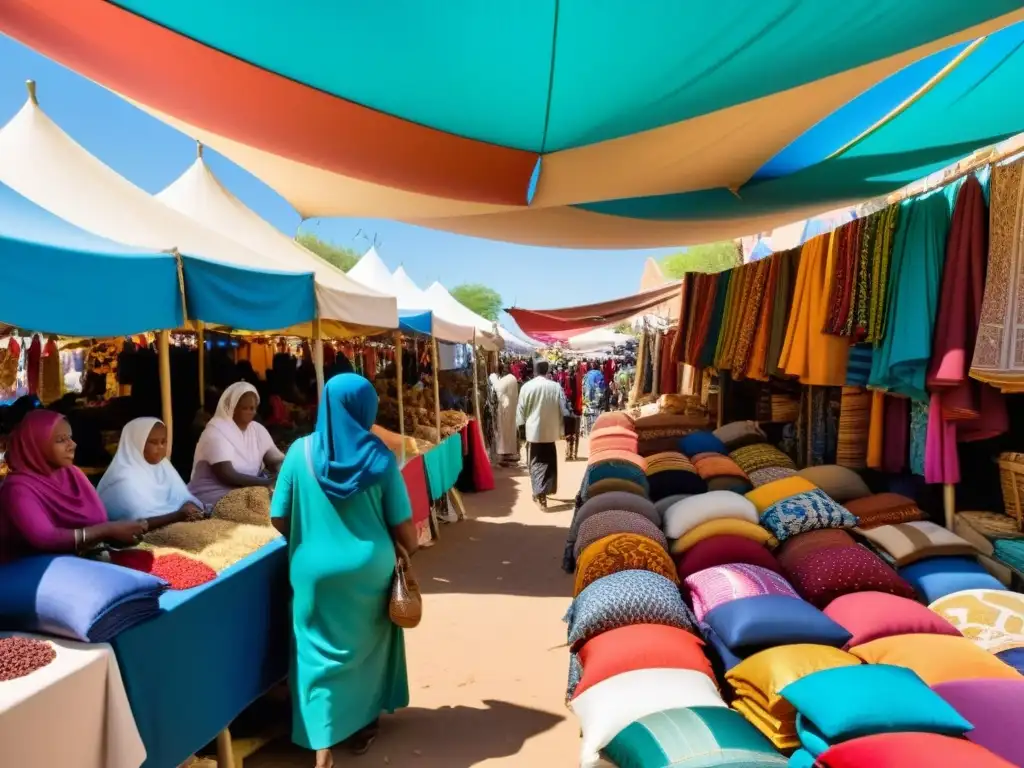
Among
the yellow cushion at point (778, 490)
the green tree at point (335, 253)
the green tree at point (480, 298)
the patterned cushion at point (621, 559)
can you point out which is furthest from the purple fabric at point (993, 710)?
the green tree at point (480, 298)

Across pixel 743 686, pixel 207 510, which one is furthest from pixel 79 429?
pixel 743 686

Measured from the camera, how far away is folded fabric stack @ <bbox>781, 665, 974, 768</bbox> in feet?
4.43

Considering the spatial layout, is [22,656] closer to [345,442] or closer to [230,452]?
[345,442]

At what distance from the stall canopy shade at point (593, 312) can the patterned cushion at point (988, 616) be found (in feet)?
19.3

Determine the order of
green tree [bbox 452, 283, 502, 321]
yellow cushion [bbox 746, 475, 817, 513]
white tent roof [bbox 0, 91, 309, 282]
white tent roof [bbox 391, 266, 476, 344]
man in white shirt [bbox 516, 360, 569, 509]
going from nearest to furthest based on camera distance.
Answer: yellow cushion [bbox 746, 475, 817, 513] < white tent roof [bbox 0, 91, 309, 282] < man in white shirt [bbox 516, 360, 569, 509] < white tent roof [bbox 391, 266, 476, 344] < green tree [bbox 452, 283, 502, 321]

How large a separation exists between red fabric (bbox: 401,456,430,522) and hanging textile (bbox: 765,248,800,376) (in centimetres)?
299

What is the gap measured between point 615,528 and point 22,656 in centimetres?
201

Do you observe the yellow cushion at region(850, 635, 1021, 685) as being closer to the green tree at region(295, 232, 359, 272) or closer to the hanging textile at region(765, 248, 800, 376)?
the hanging textile at region(765, 248, 800, 376)

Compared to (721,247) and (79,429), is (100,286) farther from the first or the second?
(721,247)

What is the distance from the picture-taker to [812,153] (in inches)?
165

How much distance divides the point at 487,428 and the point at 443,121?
8.75 metres

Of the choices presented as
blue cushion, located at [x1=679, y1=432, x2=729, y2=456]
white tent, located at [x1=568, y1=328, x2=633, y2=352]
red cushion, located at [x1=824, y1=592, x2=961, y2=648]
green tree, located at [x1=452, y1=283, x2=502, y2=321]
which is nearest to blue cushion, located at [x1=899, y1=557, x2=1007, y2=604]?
red cushion, located at [x1=824, y1=592, x2=961, y2=648]

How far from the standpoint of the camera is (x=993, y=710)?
4.68ft

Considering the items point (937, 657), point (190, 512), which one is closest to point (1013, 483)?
point (937, 657)
